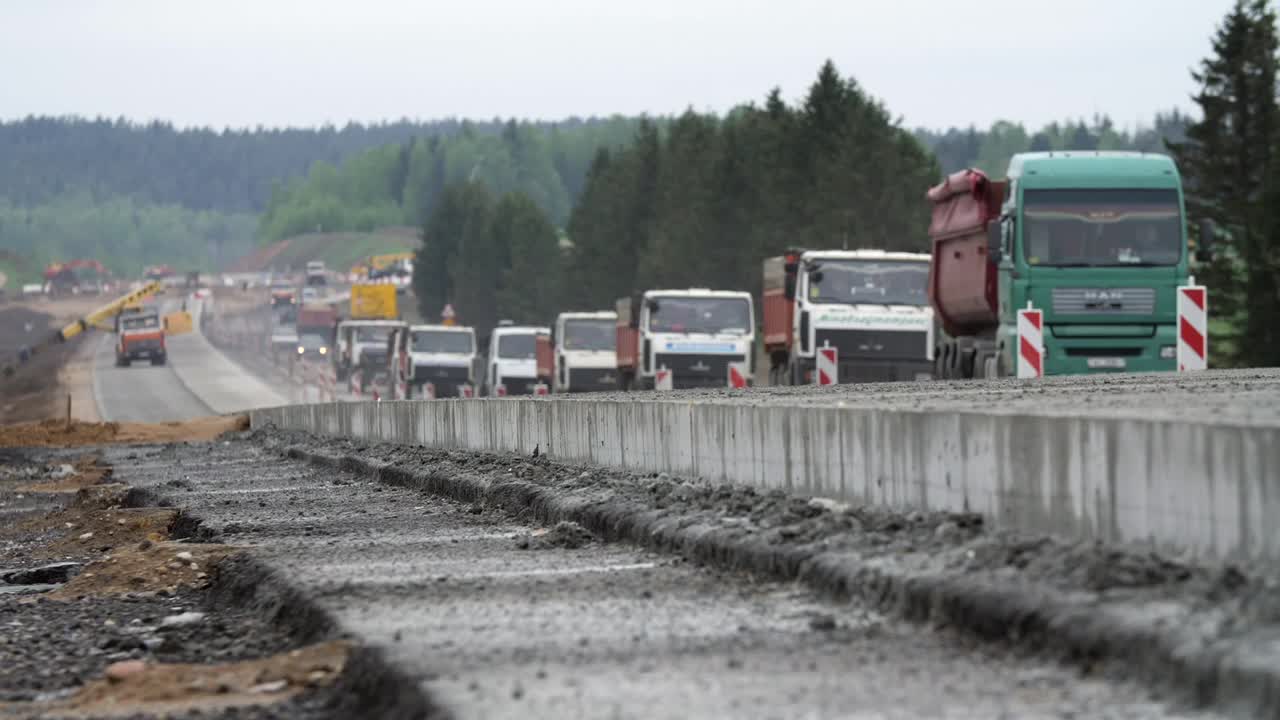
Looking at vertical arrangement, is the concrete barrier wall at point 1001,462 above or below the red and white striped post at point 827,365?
above

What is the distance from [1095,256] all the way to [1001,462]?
65.0ft

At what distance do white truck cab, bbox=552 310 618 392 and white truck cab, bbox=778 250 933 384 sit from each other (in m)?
14.4

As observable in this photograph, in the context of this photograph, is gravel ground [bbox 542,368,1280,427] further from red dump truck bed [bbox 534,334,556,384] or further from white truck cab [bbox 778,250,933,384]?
red dump truck bed [bbox 534,334,556,384]

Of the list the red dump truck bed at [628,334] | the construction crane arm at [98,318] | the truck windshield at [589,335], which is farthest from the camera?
the construction crane arm at [98,318]

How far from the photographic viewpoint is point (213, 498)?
18203mm

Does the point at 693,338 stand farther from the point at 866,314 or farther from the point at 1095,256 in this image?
the point at 1095,256

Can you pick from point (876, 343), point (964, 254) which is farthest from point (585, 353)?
point (964, 254)

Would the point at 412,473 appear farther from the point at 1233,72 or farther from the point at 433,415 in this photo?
the point at 1233,72

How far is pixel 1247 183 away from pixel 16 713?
79.7 m

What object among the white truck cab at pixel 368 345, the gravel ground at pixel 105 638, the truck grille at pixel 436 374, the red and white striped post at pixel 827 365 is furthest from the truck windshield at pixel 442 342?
the gravel ground at pixel 105 638

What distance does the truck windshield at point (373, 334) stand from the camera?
85.4 meters

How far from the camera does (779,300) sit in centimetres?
3975

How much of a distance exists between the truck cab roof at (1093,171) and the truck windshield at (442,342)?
38.9 meters

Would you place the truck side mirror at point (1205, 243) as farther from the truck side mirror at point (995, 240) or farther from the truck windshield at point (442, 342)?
the truck windshield at point (442, 342)
